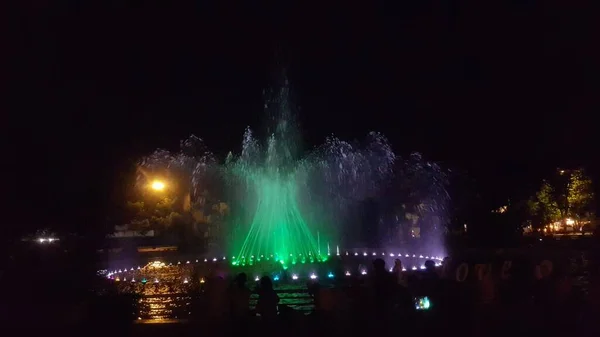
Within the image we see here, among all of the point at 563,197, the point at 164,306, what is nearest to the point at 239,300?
the point at 164,306

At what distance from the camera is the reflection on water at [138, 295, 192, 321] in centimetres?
1323

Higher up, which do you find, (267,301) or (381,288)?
(381,288)

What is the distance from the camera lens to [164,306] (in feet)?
47.9

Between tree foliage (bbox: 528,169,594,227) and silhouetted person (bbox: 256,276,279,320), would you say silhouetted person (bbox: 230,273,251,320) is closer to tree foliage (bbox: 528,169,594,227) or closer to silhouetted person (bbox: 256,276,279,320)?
silhouetted person (bbox: 256,276,279,320)

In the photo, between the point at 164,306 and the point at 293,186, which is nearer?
the point at 164,306

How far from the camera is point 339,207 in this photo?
44156 mm

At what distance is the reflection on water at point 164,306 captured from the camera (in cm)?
1323

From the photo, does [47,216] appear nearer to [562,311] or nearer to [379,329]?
[379,329]

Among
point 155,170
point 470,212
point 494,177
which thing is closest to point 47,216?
point 155,170

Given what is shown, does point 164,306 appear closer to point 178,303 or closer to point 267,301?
point 178,303

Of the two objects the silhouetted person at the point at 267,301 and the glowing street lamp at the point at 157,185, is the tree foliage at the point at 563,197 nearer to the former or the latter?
the glowing street lamp at the point at 157,185

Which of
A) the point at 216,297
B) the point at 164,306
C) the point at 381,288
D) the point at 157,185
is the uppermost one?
the point at 157,185

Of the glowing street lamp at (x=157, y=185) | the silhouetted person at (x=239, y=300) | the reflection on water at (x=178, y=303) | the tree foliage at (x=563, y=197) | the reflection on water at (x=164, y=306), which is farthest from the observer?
the tree foliage at (x=563, y=197)

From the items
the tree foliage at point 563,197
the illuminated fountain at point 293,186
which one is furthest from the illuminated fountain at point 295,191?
the tree foliage at point 563,197
